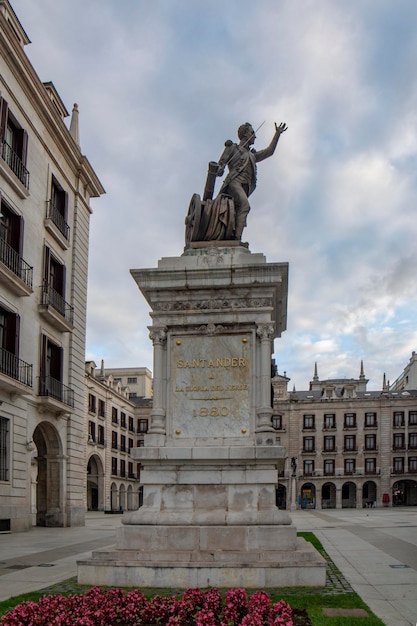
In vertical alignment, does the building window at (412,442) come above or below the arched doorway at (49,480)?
below

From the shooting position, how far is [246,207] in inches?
549

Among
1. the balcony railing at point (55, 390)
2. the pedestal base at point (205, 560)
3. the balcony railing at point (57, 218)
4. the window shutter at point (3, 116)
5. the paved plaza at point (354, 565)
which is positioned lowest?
the paved plaza at point (354, 565)

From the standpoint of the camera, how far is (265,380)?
39.7 feet

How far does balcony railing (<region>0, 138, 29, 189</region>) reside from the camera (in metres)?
28.0

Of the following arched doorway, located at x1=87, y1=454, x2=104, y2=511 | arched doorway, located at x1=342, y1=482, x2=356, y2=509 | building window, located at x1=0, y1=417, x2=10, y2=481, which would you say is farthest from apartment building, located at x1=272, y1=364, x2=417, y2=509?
building window, located at x1=0, y1=417, x2=10, y2=481

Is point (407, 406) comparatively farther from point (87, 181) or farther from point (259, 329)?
point (259, 329)

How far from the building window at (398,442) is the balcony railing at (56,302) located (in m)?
76.8

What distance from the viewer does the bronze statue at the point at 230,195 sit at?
13719mm

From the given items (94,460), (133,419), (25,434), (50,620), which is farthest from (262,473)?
(133,419)

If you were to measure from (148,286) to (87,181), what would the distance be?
26.8 m

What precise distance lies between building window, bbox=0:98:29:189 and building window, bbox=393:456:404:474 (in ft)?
274

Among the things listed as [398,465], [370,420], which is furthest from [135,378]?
[398,465]

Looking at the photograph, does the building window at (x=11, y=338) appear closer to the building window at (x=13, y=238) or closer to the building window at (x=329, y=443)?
the building window at (x=13, y=238)

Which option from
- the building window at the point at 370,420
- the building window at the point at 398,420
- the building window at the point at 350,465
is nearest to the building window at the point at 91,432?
the building window at the point at 350,465
